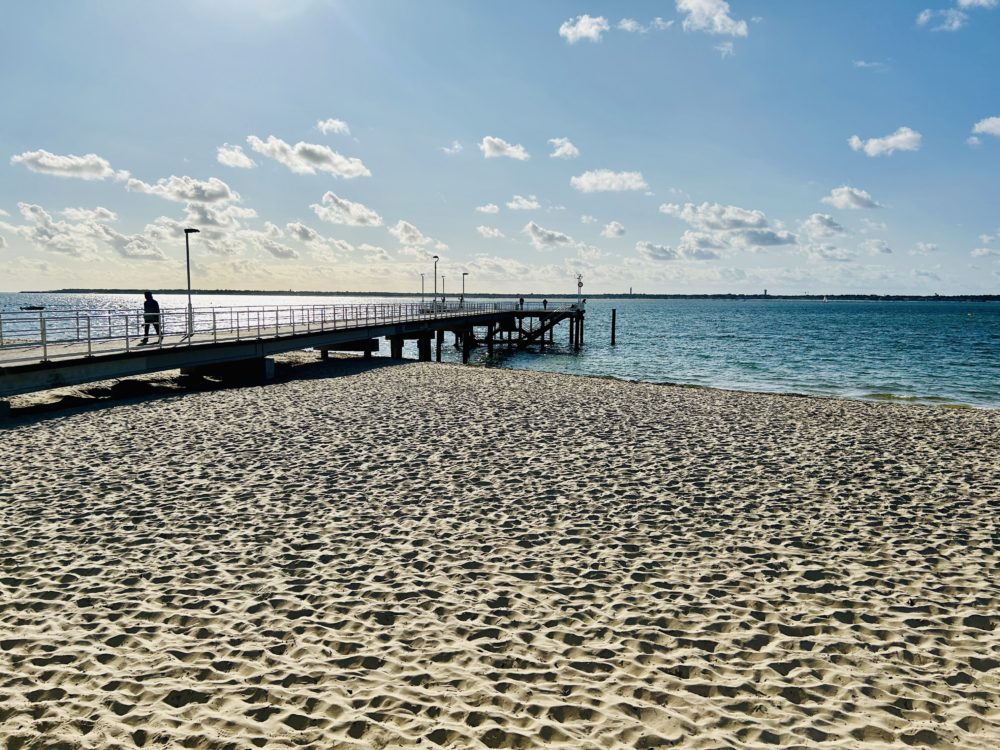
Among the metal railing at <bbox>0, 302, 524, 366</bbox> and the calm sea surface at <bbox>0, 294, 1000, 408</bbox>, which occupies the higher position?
the metal railing at <bbox>0, 302, 524, 366</bbox>

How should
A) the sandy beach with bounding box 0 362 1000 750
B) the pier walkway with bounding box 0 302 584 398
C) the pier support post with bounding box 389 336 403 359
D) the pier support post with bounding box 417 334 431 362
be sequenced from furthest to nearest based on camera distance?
1. the pier support post with bounding box 417 334 431 362
2. the pier support post with bounding box 389 336 403 359
3. the pier walkway with bounding box 0 302 584 398
4. the sandy beach with bounding box 0 362 1000 750

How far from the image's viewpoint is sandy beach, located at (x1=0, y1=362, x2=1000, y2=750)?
4.18 metres

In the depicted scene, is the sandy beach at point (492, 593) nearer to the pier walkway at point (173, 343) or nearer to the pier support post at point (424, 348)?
the pier walkway at point (173, 343)

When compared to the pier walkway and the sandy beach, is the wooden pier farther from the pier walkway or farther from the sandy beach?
the sandy beach

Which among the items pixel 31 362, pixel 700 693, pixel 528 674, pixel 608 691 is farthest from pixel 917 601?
pixel 31 362

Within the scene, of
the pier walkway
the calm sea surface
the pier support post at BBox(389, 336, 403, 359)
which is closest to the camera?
the pier walkway

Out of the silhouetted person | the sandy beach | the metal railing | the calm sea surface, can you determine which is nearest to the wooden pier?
the metal railing

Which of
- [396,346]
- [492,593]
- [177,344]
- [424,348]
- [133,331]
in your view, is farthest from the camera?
[424,348]

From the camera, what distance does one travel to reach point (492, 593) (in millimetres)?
5973

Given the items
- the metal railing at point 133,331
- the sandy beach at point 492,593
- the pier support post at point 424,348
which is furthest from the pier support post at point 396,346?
the sandy beach at point 492,593

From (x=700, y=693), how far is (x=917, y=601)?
9.55ft

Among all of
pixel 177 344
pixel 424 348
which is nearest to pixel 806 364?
pixel 424 348

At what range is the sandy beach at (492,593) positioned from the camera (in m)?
4.18

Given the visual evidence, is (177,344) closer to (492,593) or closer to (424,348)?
(492,593)
